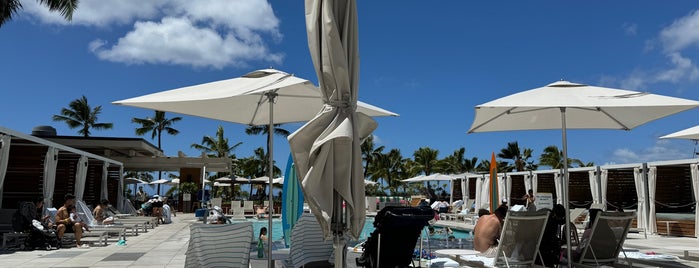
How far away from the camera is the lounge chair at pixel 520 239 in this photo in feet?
15.4

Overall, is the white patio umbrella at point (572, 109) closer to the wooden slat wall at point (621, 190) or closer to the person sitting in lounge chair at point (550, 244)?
the person sitting in lounge chair at point (550, 244)

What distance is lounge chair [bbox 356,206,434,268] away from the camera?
4.52 metres

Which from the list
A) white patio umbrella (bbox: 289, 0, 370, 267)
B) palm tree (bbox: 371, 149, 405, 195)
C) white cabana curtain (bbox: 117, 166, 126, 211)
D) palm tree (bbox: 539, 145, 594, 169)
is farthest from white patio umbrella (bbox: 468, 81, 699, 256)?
palm tree (bbox: 371, 149, 405, 195)

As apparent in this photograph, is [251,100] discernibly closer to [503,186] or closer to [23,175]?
[23,175]

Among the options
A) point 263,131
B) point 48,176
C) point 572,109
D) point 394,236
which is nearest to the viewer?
point 394,236

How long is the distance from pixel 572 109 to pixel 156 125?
39.4m

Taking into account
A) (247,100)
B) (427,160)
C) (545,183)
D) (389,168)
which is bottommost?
(545,183)

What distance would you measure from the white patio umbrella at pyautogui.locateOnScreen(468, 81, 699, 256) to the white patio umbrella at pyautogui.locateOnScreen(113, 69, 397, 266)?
5.02 feet

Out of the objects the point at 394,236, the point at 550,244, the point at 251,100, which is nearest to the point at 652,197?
the point at 550,244

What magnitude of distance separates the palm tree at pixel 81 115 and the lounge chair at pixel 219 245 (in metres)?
40.8

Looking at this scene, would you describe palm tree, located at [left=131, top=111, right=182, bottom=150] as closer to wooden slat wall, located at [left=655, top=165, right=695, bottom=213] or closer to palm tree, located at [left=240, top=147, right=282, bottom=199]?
palm tree, located at [left=240, top=147, right=282, bottom=199]

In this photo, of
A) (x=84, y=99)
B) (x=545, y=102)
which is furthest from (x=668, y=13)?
(x=84, y=99)

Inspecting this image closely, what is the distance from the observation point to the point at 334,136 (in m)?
2.84

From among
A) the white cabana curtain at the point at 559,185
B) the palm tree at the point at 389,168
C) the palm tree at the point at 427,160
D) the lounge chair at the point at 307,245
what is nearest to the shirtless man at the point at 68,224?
the lounge chair at the point at 307,245
